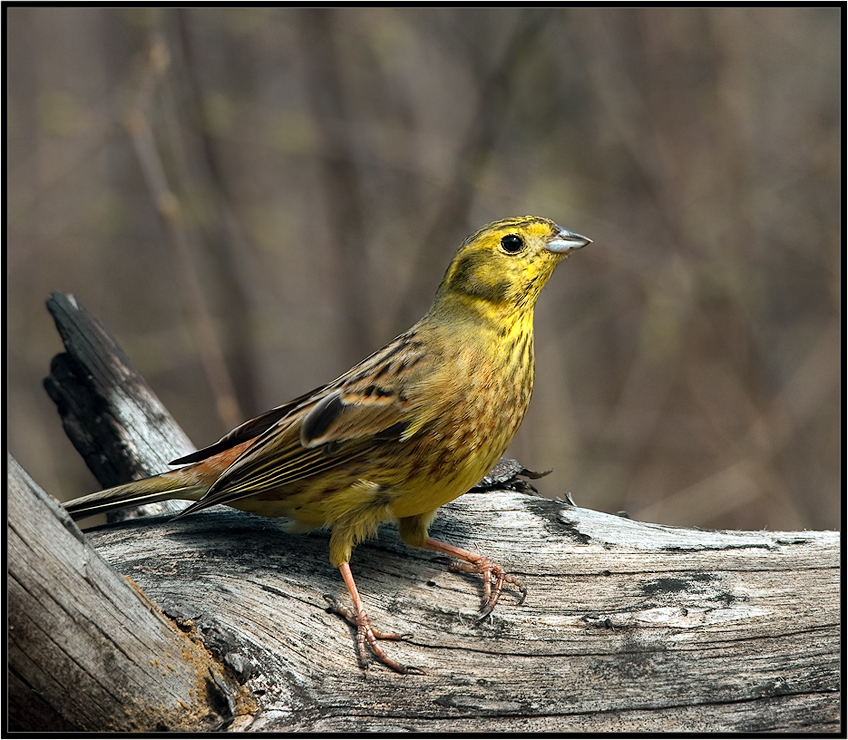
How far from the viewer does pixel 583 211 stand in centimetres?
867

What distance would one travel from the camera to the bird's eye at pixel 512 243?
13.8 feet

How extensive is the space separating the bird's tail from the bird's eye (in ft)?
Answer: 6.03

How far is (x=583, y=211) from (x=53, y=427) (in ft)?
18.4

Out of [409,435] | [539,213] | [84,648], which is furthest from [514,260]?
[539,213]

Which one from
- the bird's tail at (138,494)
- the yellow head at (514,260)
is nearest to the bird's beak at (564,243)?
the yellow head at (514,260)

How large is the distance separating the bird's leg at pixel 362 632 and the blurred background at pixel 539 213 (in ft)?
13.5

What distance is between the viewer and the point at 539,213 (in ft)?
26.6

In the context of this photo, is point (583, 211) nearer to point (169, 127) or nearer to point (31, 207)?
point (169, 127)

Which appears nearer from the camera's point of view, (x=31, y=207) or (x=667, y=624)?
(x=667, y=624)

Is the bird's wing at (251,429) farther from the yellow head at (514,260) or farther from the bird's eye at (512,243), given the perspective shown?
the bird's eye at (512,243)

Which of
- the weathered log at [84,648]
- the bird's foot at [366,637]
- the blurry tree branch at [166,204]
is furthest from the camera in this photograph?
the blurry tree branch at [166,204]

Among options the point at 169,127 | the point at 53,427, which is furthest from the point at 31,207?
the point at 53,427

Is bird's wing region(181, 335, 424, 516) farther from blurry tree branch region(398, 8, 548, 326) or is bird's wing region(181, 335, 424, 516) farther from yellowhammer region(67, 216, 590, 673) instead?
blurry tree branch region(398, 8, 548, 326)

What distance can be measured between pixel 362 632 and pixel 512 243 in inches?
75.2
